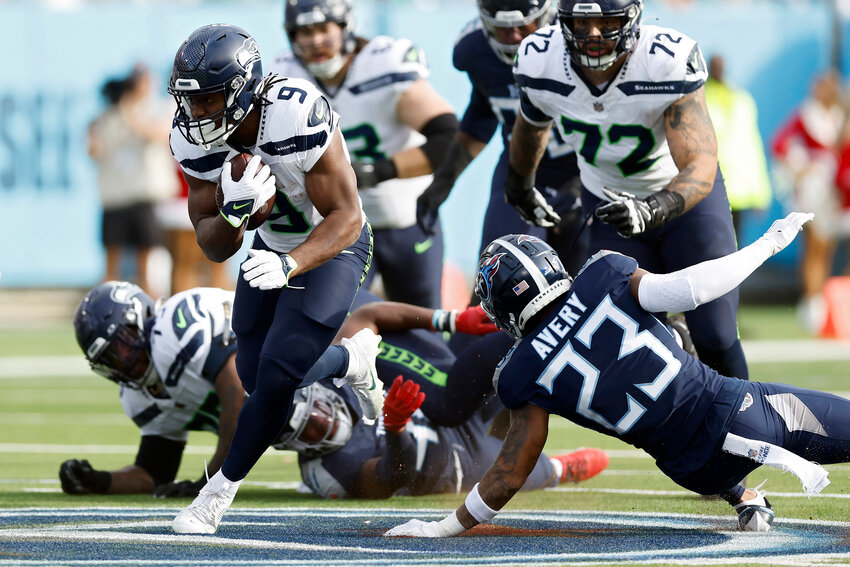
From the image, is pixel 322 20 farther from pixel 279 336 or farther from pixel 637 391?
pixel 637 391

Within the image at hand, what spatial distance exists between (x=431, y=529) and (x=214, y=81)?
5.16 ft

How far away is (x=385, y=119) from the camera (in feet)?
23.1

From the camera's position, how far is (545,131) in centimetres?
564

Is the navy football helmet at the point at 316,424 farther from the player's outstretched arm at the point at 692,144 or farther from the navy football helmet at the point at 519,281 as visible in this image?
the player's outstretched arm at the point at 692,144

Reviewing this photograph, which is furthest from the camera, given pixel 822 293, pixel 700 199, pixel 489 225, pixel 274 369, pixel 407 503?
pixel 822 293

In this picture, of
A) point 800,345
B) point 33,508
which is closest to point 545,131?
point 33,508

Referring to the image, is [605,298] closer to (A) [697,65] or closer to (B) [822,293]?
(A) [697,65]

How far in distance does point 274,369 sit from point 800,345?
27.1ft

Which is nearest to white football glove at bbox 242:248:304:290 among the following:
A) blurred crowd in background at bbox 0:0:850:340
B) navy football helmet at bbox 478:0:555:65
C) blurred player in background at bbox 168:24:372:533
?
blurred player in background at bbox 168:24:372:533

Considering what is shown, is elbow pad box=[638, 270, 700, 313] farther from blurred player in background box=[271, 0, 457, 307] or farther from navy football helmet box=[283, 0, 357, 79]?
navy football helmet box=[283, 0, 357, 79]

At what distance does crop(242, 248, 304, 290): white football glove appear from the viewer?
14.5 feet

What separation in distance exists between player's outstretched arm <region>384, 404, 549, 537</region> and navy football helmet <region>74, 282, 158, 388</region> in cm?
182

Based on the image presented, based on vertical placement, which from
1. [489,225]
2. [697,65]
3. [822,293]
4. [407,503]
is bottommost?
[822,293]

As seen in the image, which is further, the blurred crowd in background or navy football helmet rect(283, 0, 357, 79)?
the blurred crowd in background
